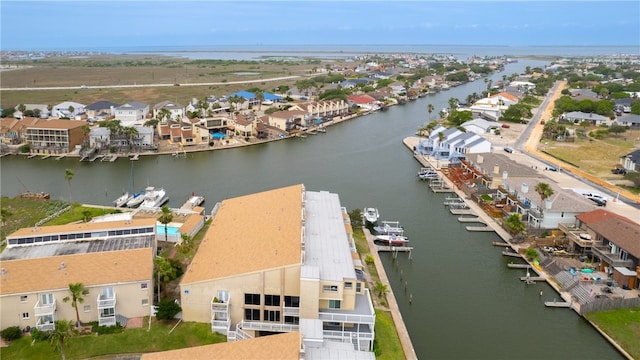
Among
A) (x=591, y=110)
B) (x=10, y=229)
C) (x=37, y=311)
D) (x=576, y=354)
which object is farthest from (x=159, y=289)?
(x=591, y=110)

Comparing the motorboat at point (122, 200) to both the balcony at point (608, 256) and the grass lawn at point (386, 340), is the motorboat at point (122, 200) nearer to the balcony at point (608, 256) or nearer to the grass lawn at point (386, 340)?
the grass lawn at point (386, 340)

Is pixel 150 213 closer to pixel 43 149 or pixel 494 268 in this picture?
pixel 494 268

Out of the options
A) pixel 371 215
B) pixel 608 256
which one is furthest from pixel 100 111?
pixel 608 256

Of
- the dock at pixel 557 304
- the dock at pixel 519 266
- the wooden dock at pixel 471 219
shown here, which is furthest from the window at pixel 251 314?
the wooden dock at pixel 471 219

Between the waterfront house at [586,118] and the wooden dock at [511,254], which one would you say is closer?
the wooden dock at [511,254]

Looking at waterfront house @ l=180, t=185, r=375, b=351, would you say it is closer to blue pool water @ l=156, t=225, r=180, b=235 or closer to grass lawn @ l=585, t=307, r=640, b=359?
blue pool water @ l=156, t=225, r=180, b=235

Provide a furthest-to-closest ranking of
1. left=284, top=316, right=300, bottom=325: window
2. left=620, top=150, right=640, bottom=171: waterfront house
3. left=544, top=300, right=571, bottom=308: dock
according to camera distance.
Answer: left=620, top=150, right=640, bottom=171: waterfront house
left=544, top=300, right=571, bottom=308: dock
left=284, top=316, right=300, bottom=325: window

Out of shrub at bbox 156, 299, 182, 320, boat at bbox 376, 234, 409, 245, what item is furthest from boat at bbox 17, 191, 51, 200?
boat at bbox 376, 234, 409, 245

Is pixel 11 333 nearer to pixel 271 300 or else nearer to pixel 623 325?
pixel 271 300
